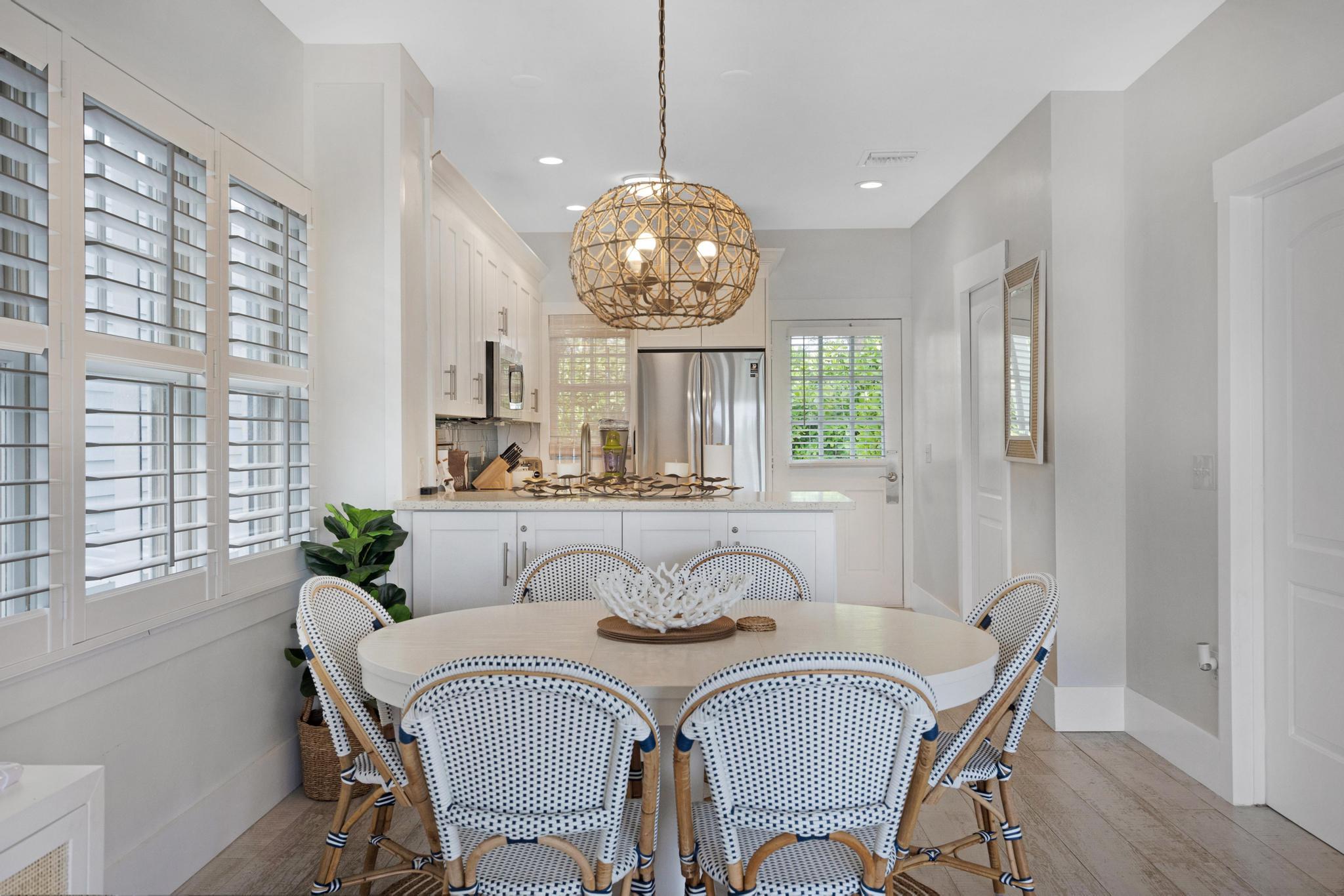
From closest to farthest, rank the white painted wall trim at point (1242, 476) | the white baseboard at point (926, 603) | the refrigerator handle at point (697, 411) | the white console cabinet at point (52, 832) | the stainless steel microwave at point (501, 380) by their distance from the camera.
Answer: the white console cabinet at point (52, 832) → the white painted wall trim at point (1242, 476) → the stainless steel microwave at point (501, 380) → the white baseboard at point (926, 603) → the refrigerator handle at point (697, 411)

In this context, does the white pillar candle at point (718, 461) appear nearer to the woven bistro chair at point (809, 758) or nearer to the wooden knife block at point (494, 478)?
the wooden knife block at point (494, 478)

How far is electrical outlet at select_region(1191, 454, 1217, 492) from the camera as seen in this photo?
2.98m

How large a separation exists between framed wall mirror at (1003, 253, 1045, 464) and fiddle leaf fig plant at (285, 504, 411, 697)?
263 centimetres

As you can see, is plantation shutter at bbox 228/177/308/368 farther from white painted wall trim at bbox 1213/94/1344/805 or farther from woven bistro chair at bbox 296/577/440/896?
white painted wall trim at bbox 1213/94/1344/805

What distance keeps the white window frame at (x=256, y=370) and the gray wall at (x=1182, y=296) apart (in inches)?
122

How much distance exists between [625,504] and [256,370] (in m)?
1.35

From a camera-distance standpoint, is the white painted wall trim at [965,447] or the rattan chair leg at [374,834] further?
the white painted wall trim at [965,447]

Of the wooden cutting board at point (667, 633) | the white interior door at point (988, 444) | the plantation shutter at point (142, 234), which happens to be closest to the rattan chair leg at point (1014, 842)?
the wooden cutting board at point (667, 633)

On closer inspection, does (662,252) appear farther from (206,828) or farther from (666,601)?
(206,828)

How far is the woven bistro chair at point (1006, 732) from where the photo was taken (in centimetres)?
201

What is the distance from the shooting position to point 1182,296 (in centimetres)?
318

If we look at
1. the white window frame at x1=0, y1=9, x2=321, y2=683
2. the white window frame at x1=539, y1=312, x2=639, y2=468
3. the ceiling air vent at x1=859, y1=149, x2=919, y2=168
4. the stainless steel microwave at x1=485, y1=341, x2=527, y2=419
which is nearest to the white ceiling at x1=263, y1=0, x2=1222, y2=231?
the ceiling air vent at x1=859, y1=149, x2=919, y2=168

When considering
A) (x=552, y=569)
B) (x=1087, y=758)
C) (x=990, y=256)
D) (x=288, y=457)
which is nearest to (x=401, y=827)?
(x=552, y=569)

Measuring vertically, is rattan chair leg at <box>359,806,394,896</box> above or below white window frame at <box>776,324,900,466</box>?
below
